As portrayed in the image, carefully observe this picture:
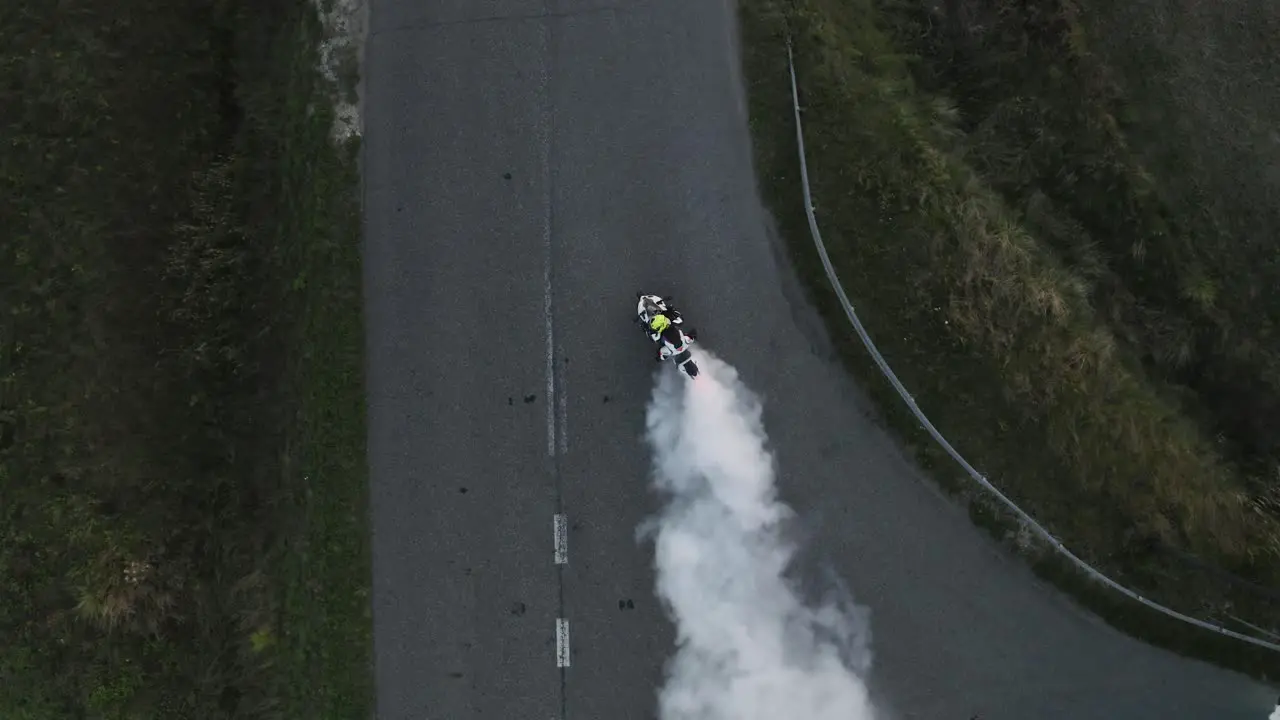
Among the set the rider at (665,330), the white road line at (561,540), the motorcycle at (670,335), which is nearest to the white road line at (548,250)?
the white road line at (561,540)

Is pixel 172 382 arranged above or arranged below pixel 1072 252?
below

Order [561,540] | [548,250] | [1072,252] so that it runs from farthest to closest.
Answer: [1072,252] < [548,250] < [561,540]

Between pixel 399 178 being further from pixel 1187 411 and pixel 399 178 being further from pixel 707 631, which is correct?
pixel 1187 411

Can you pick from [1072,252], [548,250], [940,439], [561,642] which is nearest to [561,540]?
[561,642]

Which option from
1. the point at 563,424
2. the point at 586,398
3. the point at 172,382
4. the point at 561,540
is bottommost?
the point at 561,540

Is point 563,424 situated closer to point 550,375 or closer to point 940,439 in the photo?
point 550,375

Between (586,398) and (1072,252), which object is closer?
(586,398)

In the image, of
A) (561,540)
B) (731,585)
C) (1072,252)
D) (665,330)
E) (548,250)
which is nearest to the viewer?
(665,330)

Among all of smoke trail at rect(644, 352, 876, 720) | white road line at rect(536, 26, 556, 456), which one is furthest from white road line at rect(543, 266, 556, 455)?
smoke trail at rect(644, 352, 876, 720)
